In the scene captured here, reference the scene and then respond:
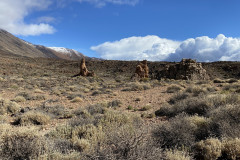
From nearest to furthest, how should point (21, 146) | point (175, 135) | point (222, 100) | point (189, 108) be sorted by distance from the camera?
1. point (21, 146)
2. point (175, 135)
3. point (222, 100)
4. point (189, 108)

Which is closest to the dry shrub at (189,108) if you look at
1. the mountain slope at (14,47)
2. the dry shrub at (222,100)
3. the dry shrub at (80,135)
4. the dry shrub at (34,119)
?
the dry shrub at (222,100)

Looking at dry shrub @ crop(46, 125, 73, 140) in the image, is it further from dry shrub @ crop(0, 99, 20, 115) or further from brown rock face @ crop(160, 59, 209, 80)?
brown rock face @ crop(160, 59, 209, 80)

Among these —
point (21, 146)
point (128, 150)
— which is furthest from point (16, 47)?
point (128, 150)

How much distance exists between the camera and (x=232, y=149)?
9.46 ft

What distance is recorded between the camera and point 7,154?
108 inches

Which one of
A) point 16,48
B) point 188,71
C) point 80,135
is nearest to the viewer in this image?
point 80,135

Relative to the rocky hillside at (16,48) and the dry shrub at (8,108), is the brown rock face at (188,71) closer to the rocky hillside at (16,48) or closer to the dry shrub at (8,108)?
the dry shrub at (8,108)

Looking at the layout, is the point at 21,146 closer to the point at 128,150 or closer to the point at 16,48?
the point at 128,150

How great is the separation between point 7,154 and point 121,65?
1934 inches

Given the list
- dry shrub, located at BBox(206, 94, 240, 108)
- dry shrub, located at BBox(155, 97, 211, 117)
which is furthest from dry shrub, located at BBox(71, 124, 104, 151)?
dry shrub, located at BBox(206, 94, 240, 108)

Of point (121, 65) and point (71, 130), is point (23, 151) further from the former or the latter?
point (121, 65)

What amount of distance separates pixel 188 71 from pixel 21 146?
21.9 meters

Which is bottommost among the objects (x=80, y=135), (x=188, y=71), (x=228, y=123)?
(x=80, y=135)

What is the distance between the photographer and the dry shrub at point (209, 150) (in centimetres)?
292
